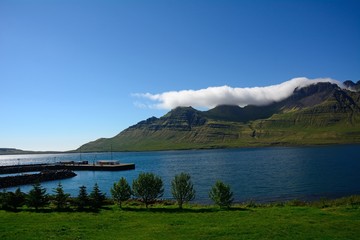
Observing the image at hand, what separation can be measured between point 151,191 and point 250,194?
38816mm

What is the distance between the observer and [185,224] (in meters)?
41.3

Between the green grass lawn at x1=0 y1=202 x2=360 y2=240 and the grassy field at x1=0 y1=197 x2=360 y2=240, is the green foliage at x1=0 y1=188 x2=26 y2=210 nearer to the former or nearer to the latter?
the grassy field at x1=0 y1=197 x2=360 y2=240

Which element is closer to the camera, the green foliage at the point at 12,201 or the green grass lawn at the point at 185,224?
the green grass lawn at the point at 185,224

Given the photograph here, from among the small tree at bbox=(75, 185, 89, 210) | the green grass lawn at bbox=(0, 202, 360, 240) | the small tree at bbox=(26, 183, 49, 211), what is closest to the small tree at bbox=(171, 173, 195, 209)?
the green grass lawn at bbox=(0, 202, 360, 240)

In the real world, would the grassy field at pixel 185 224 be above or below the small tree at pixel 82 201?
below

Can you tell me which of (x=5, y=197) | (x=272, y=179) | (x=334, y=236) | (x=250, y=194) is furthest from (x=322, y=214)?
(x=272, y=179)

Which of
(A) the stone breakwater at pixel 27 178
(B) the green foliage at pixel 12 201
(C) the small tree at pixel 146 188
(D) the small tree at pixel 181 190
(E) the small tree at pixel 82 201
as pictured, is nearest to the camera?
(E) the small tree at pixel 82 201

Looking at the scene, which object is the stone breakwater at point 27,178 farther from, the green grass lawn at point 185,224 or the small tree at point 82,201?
the green grass lawn at point 185,224

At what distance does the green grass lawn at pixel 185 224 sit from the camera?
114ft

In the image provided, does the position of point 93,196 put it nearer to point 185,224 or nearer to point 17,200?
point 17,200

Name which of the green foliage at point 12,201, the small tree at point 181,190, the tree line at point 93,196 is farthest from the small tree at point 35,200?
the small tree at point 181,190

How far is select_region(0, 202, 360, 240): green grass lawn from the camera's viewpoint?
114ft

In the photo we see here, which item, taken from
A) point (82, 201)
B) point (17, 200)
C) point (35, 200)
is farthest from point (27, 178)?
point (82, 201)

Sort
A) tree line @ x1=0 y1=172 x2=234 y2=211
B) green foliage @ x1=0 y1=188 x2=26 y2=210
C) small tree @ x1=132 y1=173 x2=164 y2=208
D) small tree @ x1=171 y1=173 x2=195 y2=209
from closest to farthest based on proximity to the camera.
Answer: green foliage @ x1=0 y1=188 x2=26 y2=210
tree line @ x1=0 y1=172 x2=234 y2=211
small tree @ x1=171 y1=173 x2=195 y2=209
small tree @ x1=132 y1=173 x2=164 y2=208
